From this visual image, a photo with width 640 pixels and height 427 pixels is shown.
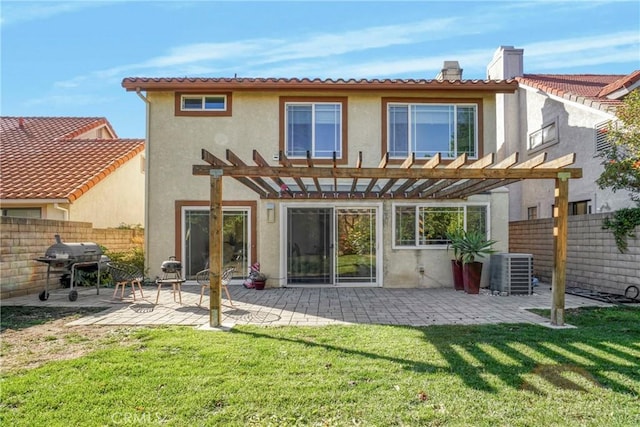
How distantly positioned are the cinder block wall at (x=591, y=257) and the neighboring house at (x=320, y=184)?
2.01 m

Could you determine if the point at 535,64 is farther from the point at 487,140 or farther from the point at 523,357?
the point at 523,357

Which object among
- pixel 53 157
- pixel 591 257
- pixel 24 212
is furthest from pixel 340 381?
pixel 53 157

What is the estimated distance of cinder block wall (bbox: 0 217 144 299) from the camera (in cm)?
959

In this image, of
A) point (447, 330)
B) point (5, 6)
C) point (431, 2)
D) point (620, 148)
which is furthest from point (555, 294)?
point (5, 6)

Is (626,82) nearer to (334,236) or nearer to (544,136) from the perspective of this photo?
(544,136)

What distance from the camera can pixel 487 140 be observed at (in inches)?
485

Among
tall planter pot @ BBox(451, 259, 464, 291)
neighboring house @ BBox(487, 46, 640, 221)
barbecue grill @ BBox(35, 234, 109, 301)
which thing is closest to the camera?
barbecue grill @ BBox(35, 234, 109, 301)

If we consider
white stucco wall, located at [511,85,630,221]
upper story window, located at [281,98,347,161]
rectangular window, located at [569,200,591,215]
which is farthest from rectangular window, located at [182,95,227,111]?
rectangular window, located at [569,200,591,215]

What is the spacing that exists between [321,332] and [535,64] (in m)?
18.2

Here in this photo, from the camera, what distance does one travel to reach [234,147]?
12250 millimetres

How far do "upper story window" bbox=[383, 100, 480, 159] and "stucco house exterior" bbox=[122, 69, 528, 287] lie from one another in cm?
3

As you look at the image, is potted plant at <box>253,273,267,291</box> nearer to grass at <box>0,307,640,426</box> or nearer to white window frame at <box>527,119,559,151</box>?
grass at <box>0,307,640,426</box>

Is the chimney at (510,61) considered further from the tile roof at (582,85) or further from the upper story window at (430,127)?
the upper story window at (430,127)

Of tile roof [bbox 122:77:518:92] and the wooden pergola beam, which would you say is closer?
the wooden pergola beam
